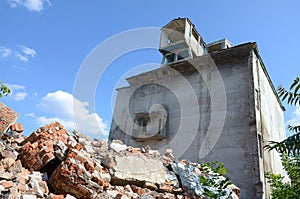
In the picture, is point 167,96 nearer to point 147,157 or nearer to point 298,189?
point 147,157

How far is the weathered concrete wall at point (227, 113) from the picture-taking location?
332 inches

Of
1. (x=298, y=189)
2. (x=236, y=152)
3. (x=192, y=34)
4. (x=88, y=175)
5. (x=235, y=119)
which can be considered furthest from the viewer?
(x=192, y=34)

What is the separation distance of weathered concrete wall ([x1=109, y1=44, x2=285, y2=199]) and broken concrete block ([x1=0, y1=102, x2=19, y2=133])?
7.61 meters

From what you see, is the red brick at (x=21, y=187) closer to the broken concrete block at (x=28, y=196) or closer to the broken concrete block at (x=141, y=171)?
the broken concrete block at (x=28, y=196)

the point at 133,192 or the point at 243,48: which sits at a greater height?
the point at 243,48

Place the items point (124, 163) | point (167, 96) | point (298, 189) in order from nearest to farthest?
1. point (298, 189)
2. point (124, 163)
3. point (167, 96)

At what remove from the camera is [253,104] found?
9.14 m

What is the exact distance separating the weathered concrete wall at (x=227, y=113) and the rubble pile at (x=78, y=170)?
2980mm

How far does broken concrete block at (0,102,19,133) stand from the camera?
4.70 metres

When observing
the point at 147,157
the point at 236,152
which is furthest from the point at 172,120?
the point at 147,157

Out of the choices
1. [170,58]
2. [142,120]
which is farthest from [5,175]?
[170,58]

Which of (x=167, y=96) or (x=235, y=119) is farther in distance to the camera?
(x=167, y=96)

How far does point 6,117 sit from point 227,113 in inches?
332

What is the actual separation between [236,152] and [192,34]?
8873 millimetres
